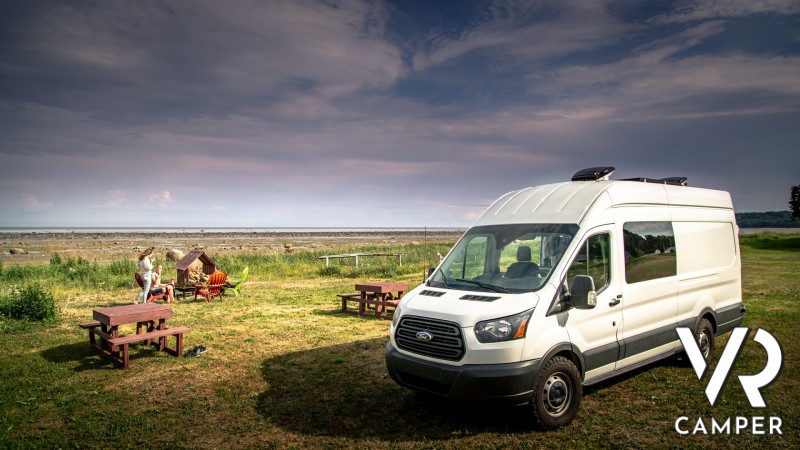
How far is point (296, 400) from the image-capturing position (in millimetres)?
6691

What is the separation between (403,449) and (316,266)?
21220mm

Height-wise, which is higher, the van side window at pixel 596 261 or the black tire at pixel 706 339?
the van side window at pixel 596 261

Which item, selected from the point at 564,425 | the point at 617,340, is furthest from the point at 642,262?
the point at 564,425

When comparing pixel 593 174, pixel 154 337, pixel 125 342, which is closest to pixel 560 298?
pixel 593 174

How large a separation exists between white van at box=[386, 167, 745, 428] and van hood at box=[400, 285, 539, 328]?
0.05 feet

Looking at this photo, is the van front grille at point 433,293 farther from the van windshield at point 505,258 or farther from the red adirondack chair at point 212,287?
the red adirondack chair at point 212,287

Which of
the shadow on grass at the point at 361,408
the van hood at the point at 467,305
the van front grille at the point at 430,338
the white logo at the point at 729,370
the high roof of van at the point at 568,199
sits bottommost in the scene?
the shadow on grass at the point at 361,408

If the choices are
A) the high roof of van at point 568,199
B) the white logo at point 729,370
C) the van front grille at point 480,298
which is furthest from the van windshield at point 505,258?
the white logo at point 729,370

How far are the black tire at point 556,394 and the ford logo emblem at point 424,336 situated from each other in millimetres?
1275

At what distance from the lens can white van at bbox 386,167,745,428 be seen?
16.8 feet

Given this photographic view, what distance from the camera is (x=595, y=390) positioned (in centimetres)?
681

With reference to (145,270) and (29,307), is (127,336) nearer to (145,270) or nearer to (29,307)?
(29,307)

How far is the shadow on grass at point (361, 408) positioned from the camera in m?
5.55

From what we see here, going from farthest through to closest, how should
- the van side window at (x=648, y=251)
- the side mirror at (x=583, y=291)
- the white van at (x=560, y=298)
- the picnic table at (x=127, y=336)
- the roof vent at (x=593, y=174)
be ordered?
1. the picnic table at (x=127, y=336)
2. the roof vent at (x=593, y=174)
3. the van side window at (x=648, y=251)
4. the side mirror at (x=583, y=291)
5. the white van at (x=560, y=298)
